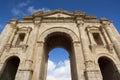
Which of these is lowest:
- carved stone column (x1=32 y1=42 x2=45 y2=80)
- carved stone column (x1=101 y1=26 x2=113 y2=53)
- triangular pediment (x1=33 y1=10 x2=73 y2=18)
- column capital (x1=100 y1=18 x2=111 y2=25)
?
carved stone column (x1=32 y1=42 x2=45 y2=80)

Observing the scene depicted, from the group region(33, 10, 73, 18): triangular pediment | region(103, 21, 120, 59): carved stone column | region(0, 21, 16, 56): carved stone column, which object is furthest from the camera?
region(33, 10, 73, 18): triangular pediment

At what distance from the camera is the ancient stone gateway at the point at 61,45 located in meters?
13.2

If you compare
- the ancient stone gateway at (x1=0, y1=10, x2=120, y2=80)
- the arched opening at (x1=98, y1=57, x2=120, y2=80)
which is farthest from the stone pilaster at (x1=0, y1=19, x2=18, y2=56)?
the arched opening at (x1=98, y1=57, x2=120, y2=80)

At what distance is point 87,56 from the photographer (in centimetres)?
1379

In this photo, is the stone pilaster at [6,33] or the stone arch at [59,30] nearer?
the stone pilaster at [6,33]

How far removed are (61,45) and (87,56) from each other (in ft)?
23.4

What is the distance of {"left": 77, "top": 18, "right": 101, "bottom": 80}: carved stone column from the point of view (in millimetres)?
12070

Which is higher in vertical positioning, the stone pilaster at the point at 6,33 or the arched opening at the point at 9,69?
the stone pilaster at the point at 6,33

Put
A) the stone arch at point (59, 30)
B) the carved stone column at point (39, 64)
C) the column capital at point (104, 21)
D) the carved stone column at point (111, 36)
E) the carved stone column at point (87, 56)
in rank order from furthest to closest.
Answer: the column capital at point (104, 21) < the stone arch at point (59, 30) < the carved stone column at point (111, 36) < the carved stone column at point (39, 64) < the carved stone column at point (87, 56)

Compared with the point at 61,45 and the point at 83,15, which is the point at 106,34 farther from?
the point at 61,45

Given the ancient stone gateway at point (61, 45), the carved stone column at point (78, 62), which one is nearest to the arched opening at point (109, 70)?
the ancient stone gateway at point (61, 45)

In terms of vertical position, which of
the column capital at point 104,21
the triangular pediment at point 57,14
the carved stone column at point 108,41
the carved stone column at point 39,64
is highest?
the triangular pediment at point 57,14

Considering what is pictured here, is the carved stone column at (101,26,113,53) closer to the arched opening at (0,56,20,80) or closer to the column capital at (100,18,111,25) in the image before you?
the column capital at (100,18,111,25)

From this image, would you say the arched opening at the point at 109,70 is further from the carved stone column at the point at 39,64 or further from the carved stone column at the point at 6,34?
the carved stone column at the point at 6,34
